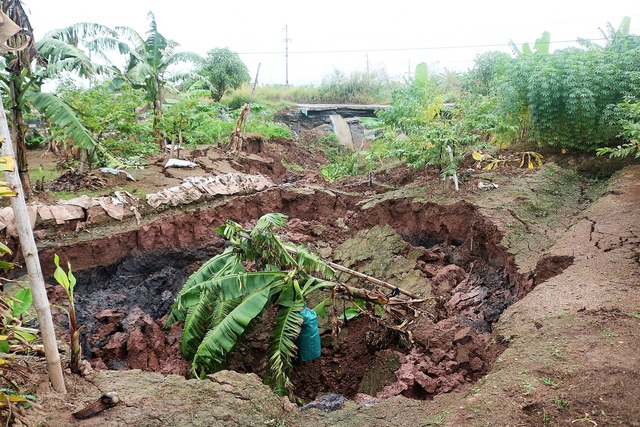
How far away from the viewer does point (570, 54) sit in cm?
931

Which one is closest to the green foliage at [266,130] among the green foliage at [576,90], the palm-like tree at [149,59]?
the palm-like tree at [149,59]

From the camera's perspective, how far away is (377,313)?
643 cm

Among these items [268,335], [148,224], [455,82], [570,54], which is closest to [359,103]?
[455,82]

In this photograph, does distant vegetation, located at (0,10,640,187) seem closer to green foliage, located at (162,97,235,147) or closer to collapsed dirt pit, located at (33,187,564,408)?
green foliage, located at (162,97,235,147)

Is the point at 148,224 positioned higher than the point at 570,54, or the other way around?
the point at 570,54

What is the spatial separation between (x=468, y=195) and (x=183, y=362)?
582 cm

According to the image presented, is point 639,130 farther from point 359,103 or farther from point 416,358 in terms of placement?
point 359,103

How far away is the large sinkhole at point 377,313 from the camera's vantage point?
5172 millimetres

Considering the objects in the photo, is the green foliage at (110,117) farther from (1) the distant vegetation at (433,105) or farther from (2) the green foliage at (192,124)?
(2) the green foliage at (192,124)

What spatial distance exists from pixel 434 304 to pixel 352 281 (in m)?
1.50

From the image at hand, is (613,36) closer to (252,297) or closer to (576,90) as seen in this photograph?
A: (576,90)

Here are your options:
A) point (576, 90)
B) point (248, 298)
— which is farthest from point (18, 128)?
Answer: point (576, 90)

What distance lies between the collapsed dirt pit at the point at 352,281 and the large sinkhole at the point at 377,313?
0.06 ft

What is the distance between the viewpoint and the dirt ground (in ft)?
11.3
